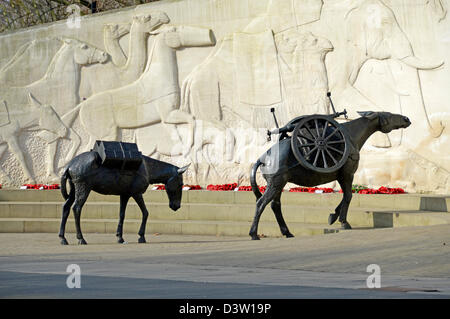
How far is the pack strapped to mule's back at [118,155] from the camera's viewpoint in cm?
1385

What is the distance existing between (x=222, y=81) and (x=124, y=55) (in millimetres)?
2770

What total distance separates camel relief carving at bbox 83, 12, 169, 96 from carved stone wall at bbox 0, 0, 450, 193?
0.02 meters

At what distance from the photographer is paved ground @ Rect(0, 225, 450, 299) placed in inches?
264

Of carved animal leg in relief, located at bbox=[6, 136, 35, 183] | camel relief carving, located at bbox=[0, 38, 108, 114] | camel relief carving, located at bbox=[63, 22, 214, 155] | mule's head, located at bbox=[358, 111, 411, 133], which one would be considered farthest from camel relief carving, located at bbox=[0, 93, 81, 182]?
mule's head, located at bbox=[358, 111, 411, 133]

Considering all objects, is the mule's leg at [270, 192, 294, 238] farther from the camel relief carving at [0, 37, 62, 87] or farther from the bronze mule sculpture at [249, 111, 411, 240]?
the camel relief carving at [0, 37, 62, 87]

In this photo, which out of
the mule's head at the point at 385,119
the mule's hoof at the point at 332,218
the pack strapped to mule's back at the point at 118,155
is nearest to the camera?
the pack strapped to mule's back at the point at 118,155

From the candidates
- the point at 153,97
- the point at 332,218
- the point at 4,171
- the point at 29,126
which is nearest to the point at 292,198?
the point at 332,218

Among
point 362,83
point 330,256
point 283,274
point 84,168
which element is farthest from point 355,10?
point 283,274

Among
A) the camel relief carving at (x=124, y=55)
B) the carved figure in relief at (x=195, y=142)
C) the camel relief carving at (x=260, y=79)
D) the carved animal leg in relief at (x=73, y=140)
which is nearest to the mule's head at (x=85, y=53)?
the camel relief carving at (x=124, y=55)

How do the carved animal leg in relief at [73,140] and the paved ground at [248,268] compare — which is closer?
the paved ground at [248,268]

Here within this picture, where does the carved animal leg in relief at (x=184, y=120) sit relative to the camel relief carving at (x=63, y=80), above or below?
below

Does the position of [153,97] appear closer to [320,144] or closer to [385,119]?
[385,119]

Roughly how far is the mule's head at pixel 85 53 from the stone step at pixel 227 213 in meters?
3.96

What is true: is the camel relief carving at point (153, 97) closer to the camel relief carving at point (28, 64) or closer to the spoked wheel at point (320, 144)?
the camel relief carving at point (28, 64)
